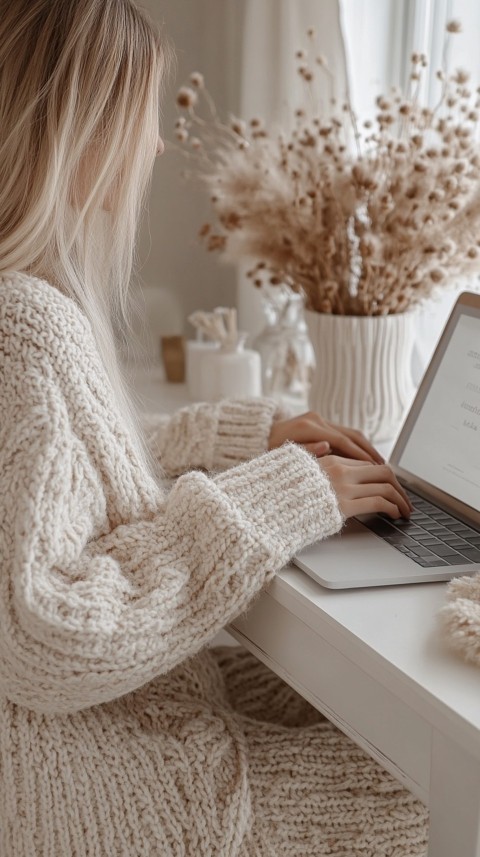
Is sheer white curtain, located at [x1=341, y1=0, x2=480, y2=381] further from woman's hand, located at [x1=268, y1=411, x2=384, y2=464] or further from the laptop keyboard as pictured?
the laptop keyboard

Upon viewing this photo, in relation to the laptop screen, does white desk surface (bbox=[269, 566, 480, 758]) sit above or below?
below

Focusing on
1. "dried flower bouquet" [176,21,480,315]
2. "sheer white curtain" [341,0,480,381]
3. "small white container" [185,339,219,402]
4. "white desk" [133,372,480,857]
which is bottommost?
"white desk" [133,372,480,857]

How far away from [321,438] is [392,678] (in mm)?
433

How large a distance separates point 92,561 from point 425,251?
0.65m

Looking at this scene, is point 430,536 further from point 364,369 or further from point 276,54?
point 276,54

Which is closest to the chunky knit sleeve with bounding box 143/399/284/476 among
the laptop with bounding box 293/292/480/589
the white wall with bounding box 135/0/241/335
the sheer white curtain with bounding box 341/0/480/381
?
the laptop with bounding box 293/292/480/589

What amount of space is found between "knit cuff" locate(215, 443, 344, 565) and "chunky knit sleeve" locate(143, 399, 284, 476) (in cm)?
22

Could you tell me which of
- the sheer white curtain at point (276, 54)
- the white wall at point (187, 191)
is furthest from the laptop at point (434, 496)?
the white wall at point (187, 191)

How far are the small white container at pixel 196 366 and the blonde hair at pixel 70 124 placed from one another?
2.12 feet

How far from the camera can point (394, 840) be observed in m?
0.80

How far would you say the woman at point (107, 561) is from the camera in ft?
2.46

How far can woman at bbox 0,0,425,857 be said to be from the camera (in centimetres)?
75

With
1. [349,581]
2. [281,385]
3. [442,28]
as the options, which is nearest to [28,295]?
[349,581]

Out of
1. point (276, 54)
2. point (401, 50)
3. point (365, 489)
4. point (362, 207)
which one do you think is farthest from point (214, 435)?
point (276, 54)
